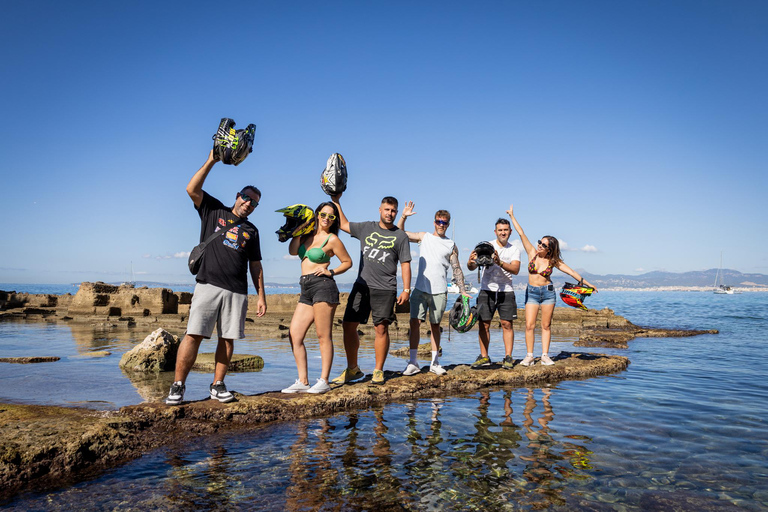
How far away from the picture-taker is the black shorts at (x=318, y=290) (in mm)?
5801

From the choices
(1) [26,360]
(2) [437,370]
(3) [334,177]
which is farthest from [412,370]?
(1) [26,360]

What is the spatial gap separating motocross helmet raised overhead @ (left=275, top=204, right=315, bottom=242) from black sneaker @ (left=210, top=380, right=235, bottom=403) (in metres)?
1.74

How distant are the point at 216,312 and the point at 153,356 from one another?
4.62 m

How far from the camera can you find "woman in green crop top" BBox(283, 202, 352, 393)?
5.81 metres

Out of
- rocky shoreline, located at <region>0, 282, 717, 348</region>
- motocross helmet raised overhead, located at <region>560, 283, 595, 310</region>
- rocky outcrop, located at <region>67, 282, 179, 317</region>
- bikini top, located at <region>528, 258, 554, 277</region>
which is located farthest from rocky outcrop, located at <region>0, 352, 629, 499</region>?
rocky outcrop, located at <region>67, 282, 179, 317</region>

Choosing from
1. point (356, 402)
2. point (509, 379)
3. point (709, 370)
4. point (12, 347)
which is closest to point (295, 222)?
point (356, 402)

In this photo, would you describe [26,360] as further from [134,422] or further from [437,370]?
[437,370]

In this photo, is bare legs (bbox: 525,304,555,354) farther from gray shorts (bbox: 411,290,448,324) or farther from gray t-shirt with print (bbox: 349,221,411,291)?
gray t-shirt with print (bbox: 349,221,411,291)

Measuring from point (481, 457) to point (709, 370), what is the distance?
7.96 meters

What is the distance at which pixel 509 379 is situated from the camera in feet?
24.9

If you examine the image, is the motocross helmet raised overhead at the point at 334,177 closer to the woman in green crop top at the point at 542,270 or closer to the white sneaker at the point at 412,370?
the white sneaker at the point at 412,370

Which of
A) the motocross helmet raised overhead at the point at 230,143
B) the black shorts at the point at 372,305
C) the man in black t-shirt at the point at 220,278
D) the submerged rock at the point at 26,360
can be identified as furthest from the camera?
the submerged rock at the point at 26,360

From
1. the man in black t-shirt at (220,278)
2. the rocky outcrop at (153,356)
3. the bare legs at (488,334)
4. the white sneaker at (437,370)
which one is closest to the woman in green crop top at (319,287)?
the man in black t-shirt at (220,278)

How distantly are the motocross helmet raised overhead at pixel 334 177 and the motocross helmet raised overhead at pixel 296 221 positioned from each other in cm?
48
